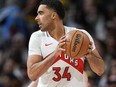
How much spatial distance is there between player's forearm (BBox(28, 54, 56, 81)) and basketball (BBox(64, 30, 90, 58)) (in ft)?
0.73

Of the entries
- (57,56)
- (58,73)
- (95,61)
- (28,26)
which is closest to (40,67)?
(57,56)

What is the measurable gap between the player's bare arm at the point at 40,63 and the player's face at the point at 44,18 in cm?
39

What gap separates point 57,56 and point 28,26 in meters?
5.76

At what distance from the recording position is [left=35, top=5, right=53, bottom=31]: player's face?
7359 millimetres

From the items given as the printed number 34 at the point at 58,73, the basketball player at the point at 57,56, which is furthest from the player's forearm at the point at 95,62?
the printed number 34 at the point at 58,73

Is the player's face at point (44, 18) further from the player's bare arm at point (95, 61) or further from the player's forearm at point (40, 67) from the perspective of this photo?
the player's bare arm at point (95, 61)

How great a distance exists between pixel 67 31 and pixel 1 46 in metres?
5.23

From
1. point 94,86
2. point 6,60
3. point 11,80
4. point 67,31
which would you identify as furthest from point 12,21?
point 67,31

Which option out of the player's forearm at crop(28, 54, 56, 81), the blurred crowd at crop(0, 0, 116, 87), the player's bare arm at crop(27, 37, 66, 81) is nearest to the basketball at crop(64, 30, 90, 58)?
the player's bare arm at crop(27, 37, 66, 81)

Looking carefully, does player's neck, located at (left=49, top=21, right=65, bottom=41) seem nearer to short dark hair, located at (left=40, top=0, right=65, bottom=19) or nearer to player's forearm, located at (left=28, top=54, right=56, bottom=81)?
short dark hair, located at (left=40, top=0, right=65, bottom=19)

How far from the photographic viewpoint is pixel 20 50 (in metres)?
12.2

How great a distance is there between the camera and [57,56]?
7312 mm

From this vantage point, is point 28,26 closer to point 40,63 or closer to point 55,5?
point 55,5

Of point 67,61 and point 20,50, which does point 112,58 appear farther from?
point 67,61
